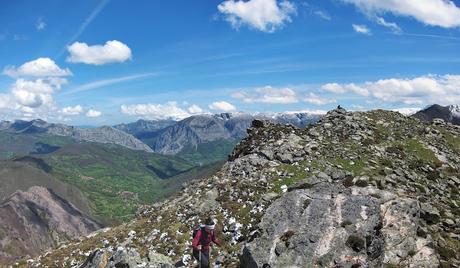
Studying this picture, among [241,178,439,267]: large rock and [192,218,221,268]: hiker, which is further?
[192,218,221,268]: hiker

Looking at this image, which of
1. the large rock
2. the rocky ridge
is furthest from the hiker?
the large rock

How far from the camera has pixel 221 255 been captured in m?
32.6

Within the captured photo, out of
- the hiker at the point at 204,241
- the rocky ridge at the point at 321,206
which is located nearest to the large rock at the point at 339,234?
the rocky ridge at the point at 321,206

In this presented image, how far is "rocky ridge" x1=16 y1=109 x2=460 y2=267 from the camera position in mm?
25469

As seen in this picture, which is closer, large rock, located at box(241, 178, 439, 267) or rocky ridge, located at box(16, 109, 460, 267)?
large rock, located at box(241, 178, 439, 267)

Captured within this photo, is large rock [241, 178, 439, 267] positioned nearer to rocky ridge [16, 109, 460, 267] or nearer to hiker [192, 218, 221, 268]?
rocky ridge [16, 109, 460, 267]

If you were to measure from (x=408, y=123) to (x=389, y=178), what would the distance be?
28.5 m

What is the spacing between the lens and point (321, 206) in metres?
28.3

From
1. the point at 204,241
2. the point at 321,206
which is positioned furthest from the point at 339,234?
the point at 204,241

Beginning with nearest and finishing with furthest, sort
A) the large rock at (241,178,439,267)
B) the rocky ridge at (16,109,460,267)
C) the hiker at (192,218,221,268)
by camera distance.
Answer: the large rock at (241,178,439,267) → the rocky ridge at (16,109,460,267) → the hiker at (192,218,221,268)

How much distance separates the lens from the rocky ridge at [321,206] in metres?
25.5

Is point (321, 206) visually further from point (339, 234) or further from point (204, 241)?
point (204, 241)

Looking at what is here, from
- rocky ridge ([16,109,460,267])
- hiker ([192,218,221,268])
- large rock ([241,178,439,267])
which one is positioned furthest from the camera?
hiker ([192,218,221,268])

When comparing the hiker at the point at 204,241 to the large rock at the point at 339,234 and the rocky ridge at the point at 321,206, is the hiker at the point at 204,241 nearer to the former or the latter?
the rocky ridge at the point at 321,206
